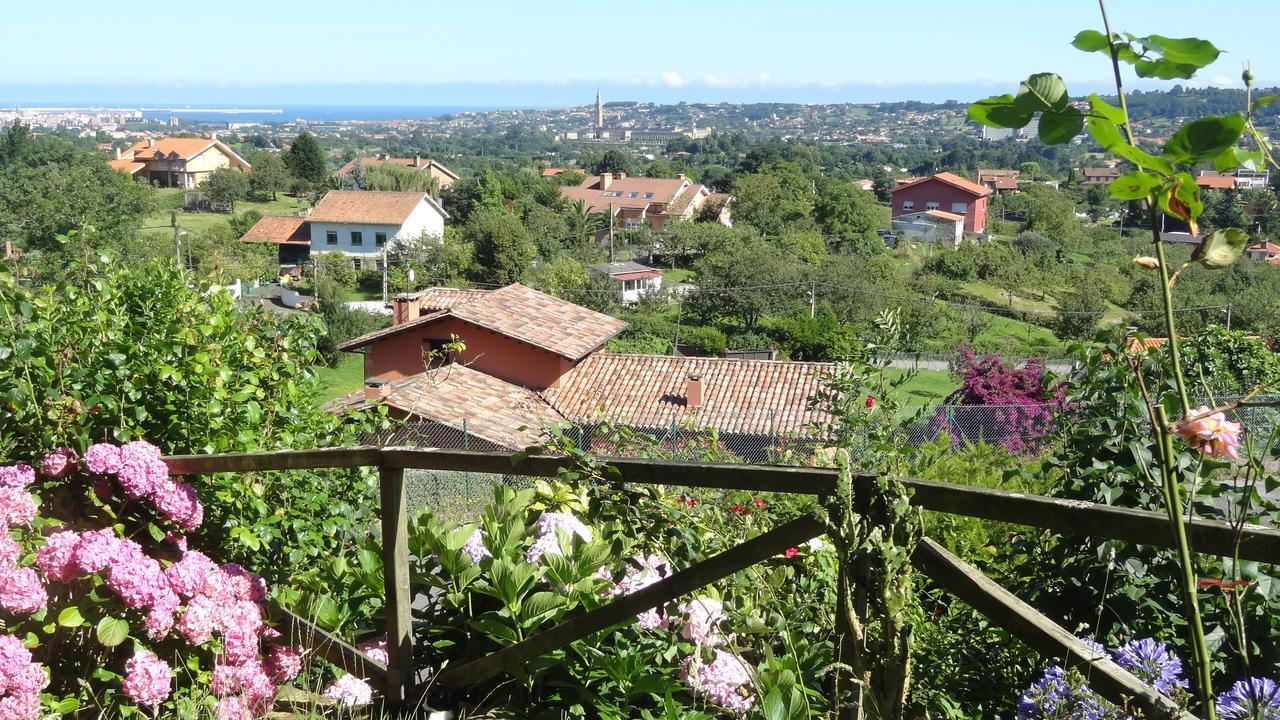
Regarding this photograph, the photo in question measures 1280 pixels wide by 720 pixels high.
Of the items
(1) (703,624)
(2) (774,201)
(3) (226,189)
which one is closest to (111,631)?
(1) (703,624)

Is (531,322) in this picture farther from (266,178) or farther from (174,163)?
(174,163)

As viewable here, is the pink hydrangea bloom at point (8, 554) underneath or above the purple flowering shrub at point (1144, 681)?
underneath

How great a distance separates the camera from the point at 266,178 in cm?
7412

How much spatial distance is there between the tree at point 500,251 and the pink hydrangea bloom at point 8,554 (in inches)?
1707

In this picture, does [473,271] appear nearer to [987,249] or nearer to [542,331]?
[987,249]

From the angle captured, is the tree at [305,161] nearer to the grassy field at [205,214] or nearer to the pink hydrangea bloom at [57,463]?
the grassy field at [205,214]

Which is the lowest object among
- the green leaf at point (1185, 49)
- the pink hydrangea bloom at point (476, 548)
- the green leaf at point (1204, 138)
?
the pink hydrangea bloom at point (476, 548)

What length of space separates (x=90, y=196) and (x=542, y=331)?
108 ft

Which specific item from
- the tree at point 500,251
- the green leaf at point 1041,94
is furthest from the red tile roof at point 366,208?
the green leaf at point 1041,94

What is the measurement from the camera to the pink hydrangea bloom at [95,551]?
216cm

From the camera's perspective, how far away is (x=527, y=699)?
225 centimetres

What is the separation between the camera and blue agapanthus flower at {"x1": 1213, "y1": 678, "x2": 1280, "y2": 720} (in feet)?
4.17

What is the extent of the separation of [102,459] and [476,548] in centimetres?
88

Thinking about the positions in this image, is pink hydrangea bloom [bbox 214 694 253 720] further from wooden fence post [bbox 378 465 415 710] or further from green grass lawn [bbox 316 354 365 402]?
green grass lawn [bbox 316 354 365 402]
